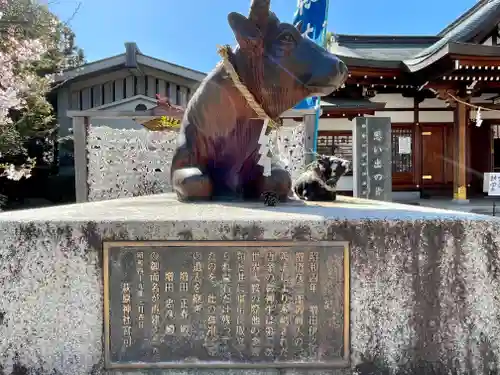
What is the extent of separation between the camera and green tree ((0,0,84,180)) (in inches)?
267

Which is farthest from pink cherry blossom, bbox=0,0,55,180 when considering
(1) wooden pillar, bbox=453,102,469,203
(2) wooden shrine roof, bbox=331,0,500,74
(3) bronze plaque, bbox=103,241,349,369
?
(1) wooden pillar, bbox=453,102,469,203

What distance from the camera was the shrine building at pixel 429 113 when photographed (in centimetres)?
822

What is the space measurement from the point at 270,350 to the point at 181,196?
868mm

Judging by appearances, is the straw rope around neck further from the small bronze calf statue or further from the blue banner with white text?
the blue banner with white text

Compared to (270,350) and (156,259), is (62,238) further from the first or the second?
(270,350)

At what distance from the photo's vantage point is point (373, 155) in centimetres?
474

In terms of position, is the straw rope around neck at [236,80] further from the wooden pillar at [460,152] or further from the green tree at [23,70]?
the wooden pillar at [460,152]

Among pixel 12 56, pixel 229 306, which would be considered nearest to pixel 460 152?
pixel 229 306

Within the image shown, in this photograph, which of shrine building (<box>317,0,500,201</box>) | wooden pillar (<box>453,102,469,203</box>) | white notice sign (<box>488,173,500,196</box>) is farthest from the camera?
wooden pillar (<box>453,102,469,203</box>)

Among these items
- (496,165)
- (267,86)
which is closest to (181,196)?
(267,86)

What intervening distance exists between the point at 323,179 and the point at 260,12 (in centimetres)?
94

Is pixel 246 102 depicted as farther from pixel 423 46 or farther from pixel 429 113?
pixel 423 46

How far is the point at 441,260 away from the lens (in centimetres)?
146

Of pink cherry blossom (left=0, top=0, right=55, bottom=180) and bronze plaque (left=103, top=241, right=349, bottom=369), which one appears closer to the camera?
bronze plaque (left=103, top=241, right=349, bottom=369)
